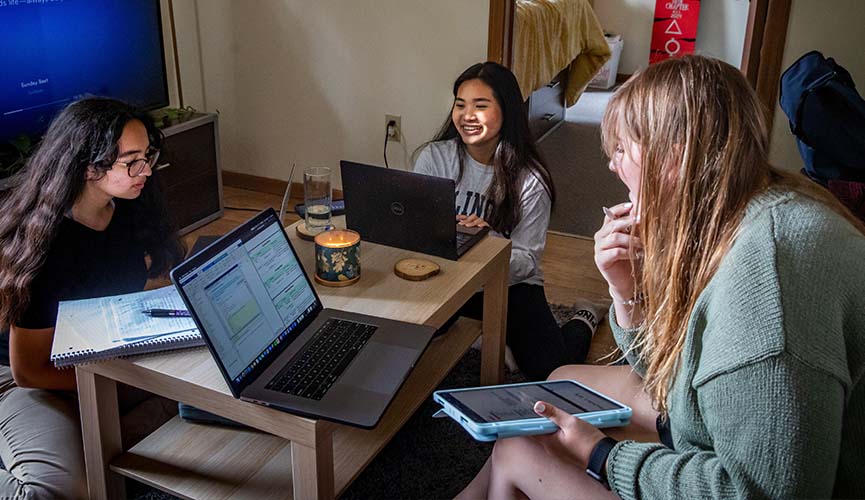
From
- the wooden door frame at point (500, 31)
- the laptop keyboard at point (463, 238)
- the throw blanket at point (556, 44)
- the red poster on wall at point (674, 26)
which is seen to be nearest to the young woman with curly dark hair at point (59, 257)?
the laptop keyboard at point (463, 238)

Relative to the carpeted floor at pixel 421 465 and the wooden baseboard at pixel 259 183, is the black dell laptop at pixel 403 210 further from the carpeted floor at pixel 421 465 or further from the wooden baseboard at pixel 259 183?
the wooden baseboard at pixel 259 183

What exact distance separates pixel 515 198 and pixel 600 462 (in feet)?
3.99

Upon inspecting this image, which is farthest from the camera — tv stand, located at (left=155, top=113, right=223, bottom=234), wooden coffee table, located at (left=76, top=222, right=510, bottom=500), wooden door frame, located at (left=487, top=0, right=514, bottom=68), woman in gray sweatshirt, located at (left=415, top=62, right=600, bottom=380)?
tv stand, located at (left=155, top=113, right=223, bottom=234)

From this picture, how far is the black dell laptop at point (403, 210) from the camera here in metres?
1.94

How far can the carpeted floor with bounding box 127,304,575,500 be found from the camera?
194 cm

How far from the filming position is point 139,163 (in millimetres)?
1886

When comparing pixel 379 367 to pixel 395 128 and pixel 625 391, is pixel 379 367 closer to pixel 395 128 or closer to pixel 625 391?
pixel 625 391

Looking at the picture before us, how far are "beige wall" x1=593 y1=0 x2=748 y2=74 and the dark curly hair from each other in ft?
14.3

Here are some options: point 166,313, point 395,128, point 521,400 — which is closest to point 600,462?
point 521,400

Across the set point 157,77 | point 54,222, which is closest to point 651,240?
point 54,222

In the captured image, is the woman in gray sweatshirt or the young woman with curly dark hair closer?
the young woman with curly dark hair

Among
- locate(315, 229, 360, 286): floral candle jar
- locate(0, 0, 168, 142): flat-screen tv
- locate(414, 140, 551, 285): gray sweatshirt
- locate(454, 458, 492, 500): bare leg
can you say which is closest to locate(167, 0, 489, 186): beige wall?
locate(0, 0, 168, 142): flat-screen tv

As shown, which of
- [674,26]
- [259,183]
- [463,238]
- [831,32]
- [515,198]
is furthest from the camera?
[674,26]

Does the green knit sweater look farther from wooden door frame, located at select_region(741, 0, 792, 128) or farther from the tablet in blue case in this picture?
wooden door frame, located at select_region(741, 0, 792, 128)
